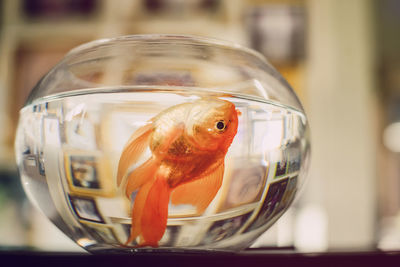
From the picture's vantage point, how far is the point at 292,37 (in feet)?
5.64

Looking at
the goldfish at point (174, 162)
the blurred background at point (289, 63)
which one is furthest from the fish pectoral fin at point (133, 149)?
the blurred background at point (289, 63)

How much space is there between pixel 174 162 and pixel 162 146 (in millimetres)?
15

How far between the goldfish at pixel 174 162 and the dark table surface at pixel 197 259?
0.06ft

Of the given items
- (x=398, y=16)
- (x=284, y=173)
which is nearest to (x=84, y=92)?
(x=284, y=173)

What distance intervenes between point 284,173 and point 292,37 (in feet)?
4.91

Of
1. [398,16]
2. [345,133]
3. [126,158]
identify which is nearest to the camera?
[126,158]

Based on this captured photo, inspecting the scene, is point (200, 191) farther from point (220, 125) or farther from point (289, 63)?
point (289, 63)

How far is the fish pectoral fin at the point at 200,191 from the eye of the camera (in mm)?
289

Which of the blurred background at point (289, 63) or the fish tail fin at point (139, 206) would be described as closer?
the fish tail fin at point (139, 206)

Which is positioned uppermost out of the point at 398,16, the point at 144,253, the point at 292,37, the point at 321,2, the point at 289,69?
the point at 398,16

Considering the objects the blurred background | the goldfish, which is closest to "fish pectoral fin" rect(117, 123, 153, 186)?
the goldfish

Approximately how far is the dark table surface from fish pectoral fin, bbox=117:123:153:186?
0.18 ft

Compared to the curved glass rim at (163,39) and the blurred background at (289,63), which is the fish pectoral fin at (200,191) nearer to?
the curved glass rim at (163,39)

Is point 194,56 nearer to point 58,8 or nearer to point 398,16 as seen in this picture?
point 58,8
